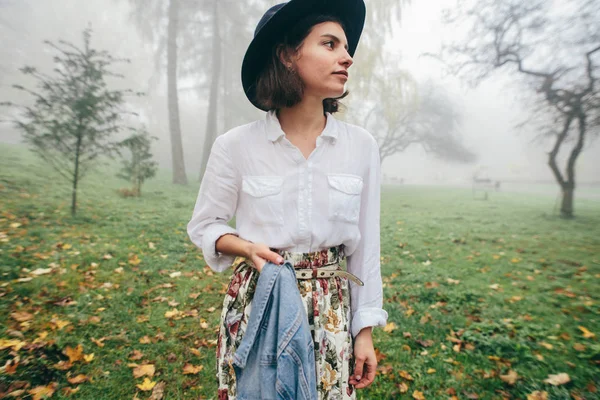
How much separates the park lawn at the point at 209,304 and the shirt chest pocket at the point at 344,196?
7.29 ft

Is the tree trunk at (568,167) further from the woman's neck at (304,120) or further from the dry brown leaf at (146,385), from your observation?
the dry brown leaf at (146,385)

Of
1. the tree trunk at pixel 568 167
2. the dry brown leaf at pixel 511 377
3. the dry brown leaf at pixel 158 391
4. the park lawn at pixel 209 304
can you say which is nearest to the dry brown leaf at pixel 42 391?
the park lawn at pixel 209 304

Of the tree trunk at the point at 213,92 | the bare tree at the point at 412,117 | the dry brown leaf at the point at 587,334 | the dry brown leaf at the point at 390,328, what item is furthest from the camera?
the tree trunk at the point at 213,92

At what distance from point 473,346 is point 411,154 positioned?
1149 cm

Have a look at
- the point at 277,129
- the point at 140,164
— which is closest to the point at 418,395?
the point at 277,129

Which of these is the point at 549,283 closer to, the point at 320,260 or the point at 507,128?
the point at 507,128

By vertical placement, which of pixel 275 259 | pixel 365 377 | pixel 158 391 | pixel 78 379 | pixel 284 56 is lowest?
pixel 158 391

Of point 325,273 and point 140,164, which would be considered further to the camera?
point 140,164

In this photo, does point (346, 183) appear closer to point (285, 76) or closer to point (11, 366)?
point (285, 76)

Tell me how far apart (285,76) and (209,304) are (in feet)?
11.9

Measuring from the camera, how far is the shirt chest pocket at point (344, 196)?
1255mm

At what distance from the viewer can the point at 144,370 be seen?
2.86 metres

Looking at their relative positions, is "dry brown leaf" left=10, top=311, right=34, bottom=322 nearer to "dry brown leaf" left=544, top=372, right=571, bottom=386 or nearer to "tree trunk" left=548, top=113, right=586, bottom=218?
"dry brown leaf" left=544, top=372, right=571, bottom=386

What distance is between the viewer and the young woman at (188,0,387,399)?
4.09ft
